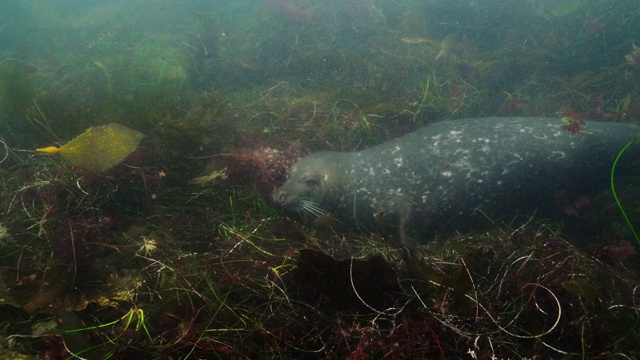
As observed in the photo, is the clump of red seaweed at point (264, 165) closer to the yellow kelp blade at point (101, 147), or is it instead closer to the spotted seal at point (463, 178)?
the spotted seal at point (463, 178)

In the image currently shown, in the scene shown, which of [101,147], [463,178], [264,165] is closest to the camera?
[101,147]

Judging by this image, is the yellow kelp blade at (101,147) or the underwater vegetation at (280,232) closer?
the underwater vegetation at (280,232)

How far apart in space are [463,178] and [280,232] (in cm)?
218

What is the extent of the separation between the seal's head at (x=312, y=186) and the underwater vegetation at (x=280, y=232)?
7.2 inches

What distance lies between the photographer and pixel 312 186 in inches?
154

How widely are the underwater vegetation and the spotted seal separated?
0.20 metres

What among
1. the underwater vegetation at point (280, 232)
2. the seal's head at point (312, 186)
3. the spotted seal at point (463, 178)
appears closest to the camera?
the underwater vegetation at point (280, 232)

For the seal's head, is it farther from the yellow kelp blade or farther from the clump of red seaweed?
the yellow kelp blade

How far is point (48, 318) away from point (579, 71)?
8.70 meters

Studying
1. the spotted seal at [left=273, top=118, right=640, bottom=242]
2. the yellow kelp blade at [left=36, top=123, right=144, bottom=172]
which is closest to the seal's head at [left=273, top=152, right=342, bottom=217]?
the spotted seal at [left=273, top=118, right=640, bottom=242]

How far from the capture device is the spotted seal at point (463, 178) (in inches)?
152

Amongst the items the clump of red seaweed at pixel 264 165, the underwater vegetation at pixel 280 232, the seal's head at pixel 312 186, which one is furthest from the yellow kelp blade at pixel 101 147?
the seal's head at pixel 312 186

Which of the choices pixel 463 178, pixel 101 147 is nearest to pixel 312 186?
pixel 463 178

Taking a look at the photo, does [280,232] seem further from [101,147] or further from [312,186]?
[101,147]
